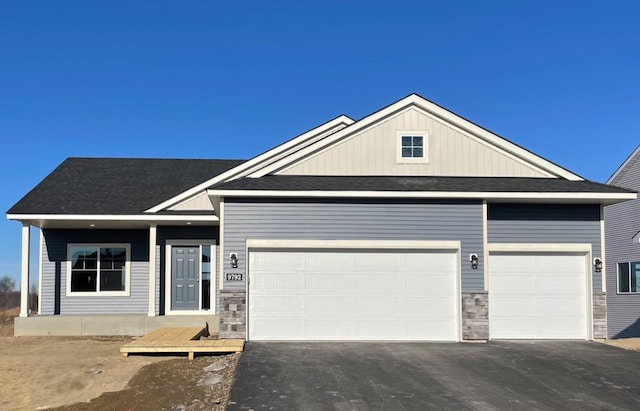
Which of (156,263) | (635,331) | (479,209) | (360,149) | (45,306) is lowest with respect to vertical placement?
(635,331)

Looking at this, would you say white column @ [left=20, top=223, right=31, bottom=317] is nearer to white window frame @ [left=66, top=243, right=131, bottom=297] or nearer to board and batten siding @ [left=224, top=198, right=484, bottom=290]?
white window frame @ [left=66, top=243, right=131, bottom=297]

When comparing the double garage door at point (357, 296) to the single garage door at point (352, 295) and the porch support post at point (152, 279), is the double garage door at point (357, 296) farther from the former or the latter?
the porch support post at point (152, 279)

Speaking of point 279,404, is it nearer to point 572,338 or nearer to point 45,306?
point 572,338

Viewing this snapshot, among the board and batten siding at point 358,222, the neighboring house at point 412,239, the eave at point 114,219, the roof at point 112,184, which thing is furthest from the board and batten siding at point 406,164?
the roof at point 112,184

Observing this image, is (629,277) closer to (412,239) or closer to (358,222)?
(412,239)

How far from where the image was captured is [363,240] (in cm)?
1236

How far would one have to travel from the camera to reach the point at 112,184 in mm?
17578

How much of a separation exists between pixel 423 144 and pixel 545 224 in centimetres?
332

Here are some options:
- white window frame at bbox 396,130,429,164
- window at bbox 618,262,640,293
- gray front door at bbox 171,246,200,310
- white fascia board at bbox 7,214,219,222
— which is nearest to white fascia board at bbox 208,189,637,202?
white window frame at bbox 396,130,429,164

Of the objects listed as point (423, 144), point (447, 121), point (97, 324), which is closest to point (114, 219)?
point (97, 324)

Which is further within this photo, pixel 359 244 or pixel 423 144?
pixel 423 144

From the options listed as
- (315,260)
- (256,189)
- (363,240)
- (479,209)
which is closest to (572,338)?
(479,209)

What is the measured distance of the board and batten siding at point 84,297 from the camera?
53.4 ft

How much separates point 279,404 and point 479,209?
23.3 ft
